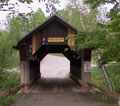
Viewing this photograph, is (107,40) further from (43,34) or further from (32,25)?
(32,25)

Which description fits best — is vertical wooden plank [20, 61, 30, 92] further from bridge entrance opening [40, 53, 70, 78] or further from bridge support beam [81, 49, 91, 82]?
bridge entrance opening [40, 53, 70, 78]

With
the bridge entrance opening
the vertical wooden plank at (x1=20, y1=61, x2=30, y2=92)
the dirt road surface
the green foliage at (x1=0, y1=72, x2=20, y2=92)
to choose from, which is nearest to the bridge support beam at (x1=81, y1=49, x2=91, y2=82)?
the dirt road surface

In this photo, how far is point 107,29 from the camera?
917 centimetres

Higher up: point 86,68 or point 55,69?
point 86,68

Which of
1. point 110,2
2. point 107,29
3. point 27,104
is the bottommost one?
point 27,104

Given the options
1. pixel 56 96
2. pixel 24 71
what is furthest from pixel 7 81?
pixel 56 96

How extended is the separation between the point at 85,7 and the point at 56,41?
4710mm

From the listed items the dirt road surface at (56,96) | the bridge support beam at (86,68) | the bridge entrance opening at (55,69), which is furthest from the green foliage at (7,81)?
the bridge entrance opening at (55,69)

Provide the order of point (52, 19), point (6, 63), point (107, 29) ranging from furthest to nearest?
point (52, 19)
point (6, 63)
point (107, 29)

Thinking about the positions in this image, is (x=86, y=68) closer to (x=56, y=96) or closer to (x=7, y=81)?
(x=56, y=96)

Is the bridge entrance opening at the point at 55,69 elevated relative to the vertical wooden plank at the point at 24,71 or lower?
lower

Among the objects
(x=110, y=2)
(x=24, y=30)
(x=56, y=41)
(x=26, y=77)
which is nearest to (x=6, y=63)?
(x=26, y=77)

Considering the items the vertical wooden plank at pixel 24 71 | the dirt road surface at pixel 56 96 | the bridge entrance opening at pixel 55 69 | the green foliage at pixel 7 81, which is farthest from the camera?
the bridge entrance opening at pixel 55 69

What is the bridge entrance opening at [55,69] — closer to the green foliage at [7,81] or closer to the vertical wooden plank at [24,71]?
the green foliage at [7,81]
